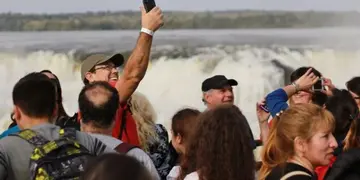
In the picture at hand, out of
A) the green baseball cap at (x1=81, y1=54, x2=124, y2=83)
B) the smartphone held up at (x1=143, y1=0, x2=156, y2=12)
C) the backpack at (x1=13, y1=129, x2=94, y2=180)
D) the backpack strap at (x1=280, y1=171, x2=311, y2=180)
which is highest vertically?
the smartphone held up at (x1=143, y1=0, x2=156, y2=12)

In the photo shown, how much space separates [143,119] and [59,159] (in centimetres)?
213

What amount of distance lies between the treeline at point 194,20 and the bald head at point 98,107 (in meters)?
8.43

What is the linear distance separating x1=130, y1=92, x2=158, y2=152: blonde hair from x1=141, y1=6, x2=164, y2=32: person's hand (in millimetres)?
759

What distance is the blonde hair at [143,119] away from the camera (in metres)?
5.58

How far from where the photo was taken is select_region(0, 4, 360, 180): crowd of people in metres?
3.54

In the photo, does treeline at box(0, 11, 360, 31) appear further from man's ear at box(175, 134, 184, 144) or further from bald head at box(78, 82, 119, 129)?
bald head at box(78, 82, 119, 129)

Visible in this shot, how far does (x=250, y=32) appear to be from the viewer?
1281cm

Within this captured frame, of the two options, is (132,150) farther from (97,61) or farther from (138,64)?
(97,61)

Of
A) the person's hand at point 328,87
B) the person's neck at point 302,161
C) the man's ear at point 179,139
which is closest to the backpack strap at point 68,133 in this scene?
the person's neck at point 302,161

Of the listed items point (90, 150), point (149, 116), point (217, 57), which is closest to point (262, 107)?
point (149, 116)

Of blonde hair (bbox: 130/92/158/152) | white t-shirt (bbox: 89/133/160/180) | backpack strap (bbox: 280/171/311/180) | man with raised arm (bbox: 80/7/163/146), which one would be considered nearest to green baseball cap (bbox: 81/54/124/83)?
blonde hair (bbox: 130/92/158/152)

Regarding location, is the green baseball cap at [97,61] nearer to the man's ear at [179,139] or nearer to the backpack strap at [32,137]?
the man's ear at [179,139]

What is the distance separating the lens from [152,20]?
506 centimetres

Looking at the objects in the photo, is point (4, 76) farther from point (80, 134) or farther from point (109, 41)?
point (80, 134)
